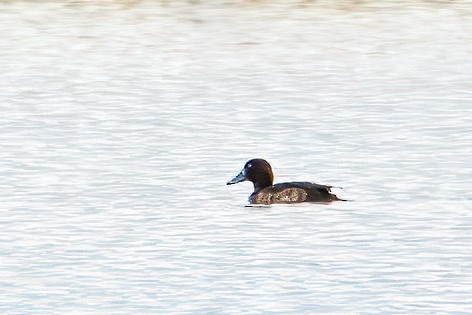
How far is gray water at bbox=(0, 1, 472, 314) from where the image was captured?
10102 mm

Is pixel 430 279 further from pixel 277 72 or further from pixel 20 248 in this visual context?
pixel 277 72

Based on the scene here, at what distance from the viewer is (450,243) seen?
11.1 m

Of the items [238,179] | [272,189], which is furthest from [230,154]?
[272,189]

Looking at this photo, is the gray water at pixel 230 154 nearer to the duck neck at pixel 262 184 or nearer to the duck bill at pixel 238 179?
the duck bill at pixel 238 179

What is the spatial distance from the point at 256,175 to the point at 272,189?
32 centimetres

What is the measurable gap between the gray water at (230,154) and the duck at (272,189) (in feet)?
0.45

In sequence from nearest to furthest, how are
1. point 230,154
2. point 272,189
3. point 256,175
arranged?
point 272,189 < point 256,175 < point 230,154

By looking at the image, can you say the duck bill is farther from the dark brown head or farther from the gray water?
the gray water

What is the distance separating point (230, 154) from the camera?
1502 cm

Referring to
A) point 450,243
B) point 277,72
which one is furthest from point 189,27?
point 450,243

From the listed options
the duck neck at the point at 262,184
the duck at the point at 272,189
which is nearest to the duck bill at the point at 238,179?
the duck at the point at 272,189

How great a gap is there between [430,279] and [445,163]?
4233mm

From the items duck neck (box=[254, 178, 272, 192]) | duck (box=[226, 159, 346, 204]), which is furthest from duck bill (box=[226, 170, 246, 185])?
duck neck (box=[254, 178, 272, 192])

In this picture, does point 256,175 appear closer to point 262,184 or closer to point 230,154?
point 262,184
